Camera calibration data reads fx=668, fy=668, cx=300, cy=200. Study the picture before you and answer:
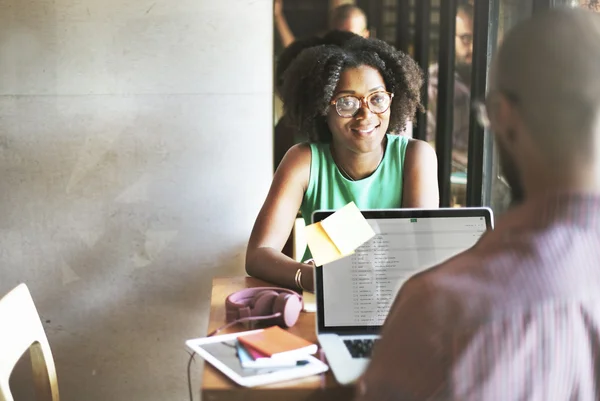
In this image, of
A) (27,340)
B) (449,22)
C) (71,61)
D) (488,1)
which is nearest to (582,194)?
(27,340)

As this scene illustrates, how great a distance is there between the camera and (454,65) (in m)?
2.55

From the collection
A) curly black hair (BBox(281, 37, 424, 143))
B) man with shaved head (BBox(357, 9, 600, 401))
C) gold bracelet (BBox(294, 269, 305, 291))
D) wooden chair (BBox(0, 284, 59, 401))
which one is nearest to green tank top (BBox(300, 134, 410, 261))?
curly black hair (BBox(281, 37, 424, 143))

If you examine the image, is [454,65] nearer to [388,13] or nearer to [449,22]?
[449,22]

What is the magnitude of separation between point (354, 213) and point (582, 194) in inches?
30.0

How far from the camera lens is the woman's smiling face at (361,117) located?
1.81 metres

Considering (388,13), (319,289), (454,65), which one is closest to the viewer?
(319,289)

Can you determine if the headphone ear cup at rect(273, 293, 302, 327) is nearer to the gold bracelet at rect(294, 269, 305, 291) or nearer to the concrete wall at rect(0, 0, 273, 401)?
the gold bracelet at rect(294, 269, 305, 291)

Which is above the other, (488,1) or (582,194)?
(488,1)

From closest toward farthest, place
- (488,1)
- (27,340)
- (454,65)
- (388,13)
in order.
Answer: (27,340) → (488,1) → (454,65) → (388,13)

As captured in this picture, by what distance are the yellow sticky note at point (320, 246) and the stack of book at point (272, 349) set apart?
0.16 m

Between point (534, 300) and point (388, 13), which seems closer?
point (534, 300)

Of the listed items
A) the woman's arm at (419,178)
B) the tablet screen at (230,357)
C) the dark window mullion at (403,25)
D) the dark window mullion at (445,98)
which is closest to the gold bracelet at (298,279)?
the tablet screen at (230,357)

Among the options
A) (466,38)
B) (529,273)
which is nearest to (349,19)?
Answer: (466,38)

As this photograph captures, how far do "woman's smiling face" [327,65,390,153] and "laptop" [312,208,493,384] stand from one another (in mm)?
520
